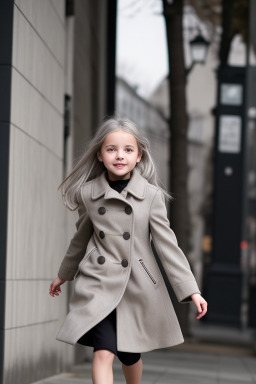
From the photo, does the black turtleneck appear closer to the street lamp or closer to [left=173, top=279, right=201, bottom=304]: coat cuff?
[left=173, top=279, right=201, bottom=304]: coat cuff

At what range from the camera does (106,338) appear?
13.2 ft

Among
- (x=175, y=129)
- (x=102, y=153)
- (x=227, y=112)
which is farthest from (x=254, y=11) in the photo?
(x=102, y=153)

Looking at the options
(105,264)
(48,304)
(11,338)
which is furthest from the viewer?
(48,304)

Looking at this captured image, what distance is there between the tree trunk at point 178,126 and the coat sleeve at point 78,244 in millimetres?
7783

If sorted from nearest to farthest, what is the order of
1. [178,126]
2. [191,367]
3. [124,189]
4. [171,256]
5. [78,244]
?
[171,256]
[124,189]
[78,244]
[191,367]
[178,126]

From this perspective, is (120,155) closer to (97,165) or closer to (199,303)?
(97,165)

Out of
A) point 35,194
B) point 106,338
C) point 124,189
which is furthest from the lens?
point 35,194

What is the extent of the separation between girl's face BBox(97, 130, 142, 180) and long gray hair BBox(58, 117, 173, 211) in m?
0.04

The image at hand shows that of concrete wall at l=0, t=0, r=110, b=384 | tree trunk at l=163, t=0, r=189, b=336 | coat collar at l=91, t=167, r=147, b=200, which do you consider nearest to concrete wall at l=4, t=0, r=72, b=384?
concrete wall at l=0, t=0, r=110, b=384

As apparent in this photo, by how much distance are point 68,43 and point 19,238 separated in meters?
2.82

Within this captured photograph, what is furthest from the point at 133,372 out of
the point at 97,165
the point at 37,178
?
the point at 37,178

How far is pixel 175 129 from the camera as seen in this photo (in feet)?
41.4

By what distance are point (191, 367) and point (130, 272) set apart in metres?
5.11

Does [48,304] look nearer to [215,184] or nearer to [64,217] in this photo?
[64,217]
